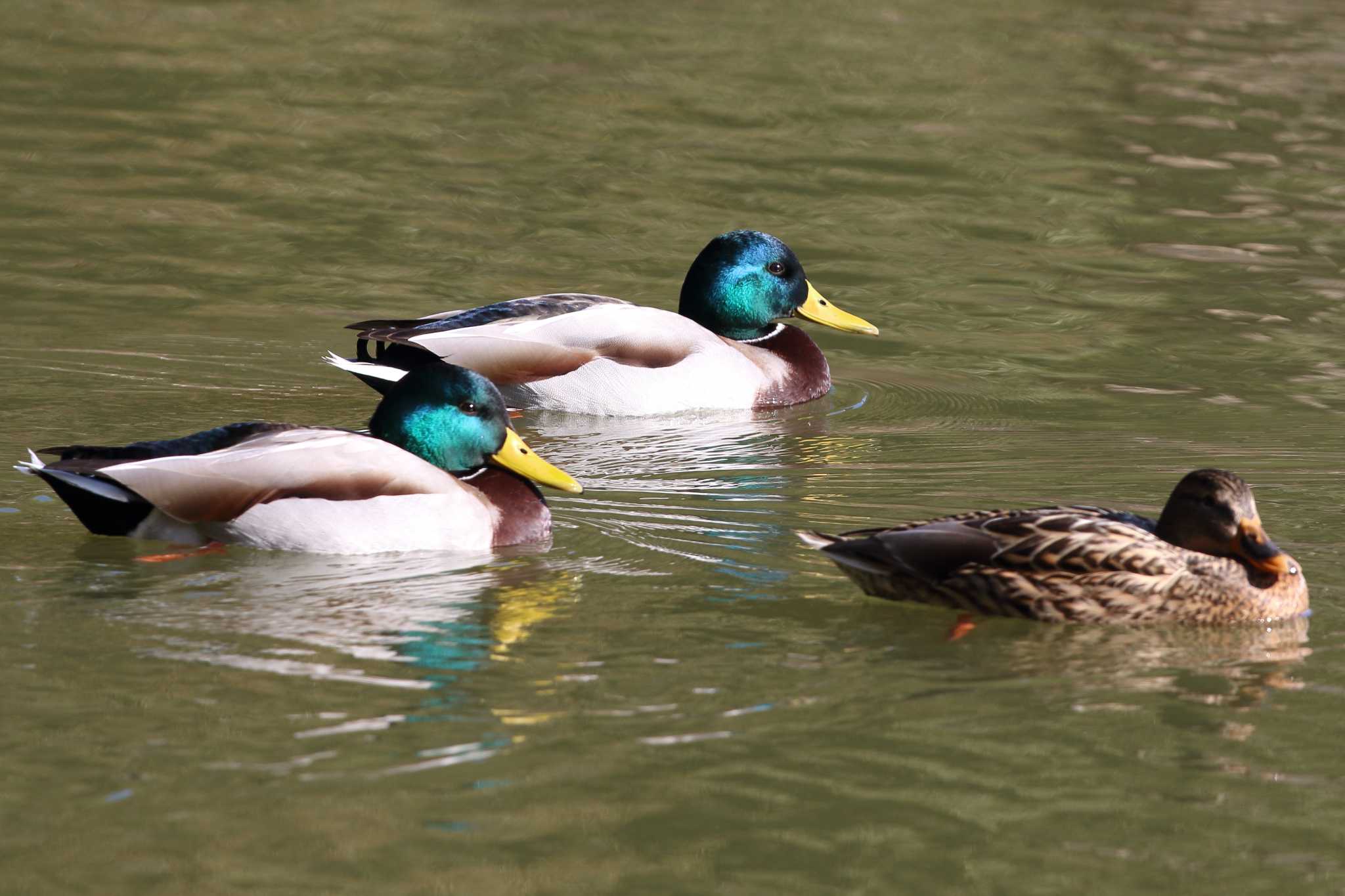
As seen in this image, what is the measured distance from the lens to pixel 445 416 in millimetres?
8719

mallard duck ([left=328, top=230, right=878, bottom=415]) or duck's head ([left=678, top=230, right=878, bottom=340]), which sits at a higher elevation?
duck's head ([left=678, top=230, right=878, bottom=340])

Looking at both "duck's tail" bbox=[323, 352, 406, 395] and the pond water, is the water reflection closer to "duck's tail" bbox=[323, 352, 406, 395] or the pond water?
the pond water

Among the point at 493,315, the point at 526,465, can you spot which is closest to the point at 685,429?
the point at 493,315

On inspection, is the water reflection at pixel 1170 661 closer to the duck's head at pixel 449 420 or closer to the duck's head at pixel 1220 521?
the duck's head at pixel 1220 521

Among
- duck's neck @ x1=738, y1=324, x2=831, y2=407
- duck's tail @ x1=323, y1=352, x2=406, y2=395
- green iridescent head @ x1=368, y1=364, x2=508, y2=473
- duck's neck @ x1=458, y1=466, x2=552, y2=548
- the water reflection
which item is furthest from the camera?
duck's neck @ x1=738, y1=324, x2=831, y2=407

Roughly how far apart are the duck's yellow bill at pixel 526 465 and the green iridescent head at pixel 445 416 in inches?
1.6

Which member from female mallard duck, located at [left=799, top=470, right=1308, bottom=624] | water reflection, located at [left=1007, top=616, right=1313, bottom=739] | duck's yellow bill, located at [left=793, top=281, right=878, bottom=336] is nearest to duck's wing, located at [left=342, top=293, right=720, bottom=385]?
duck's yellow bill, located at [left=793, top=281, right=878, bottom=336]

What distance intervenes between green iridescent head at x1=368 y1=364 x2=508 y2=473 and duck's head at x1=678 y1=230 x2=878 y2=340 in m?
3.97

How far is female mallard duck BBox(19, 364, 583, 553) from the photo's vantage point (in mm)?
8172

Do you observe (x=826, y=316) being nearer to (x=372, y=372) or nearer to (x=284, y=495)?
(x=372, y=372)

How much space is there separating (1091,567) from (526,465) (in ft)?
8.18

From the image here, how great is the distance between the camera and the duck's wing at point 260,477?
8156mm

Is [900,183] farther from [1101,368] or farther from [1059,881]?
[1059,881]

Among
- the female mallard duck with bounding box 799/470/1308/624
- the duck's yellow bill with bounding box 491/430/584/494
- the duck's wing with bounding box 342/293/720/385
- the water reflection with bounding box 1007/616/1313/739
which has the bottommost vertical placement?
the water reflection with bounding box 1007/616/1313/739
